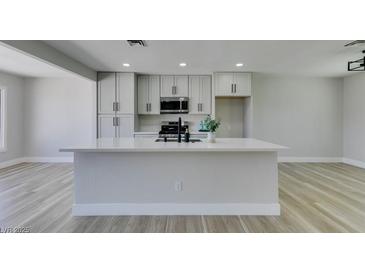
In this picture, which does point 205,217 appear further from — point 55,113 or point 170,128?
point 55,113

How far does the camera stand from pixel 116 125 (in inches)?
239

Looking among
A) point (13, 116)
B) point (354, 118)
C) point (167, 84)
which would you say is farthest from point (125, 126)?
point (354, 118)

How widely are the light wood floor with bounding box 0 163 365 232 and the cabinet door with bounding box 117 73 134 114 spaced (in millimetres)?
2176

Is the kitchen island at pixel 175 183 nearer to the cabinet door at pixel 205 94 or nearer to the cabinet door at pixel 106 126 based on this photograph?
the cabinet door at pixel 106 126

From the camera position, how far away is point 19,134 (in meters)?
6.64

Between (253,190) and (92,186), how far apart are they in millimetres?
2091

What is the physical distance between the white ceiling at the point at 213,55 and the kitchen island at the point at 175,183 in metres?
1.82

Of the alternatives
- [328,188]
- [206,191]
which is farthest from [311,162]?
[206,191]

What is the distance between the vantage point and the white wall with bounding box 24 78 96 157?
6.74 m

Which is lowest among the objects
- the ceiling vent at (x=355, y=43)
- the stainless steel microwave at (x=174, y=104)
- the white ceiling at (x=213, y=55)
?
the stainless steel microwave at (x=174, y=104)

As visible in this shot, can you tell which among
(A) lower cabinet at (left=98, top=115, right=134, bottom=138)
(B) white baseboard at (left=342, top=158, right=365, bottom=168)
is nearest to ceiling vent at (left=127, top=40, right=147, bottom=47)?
(A) lower cabinet at (left=98, top=115, right=134, bottom=138)

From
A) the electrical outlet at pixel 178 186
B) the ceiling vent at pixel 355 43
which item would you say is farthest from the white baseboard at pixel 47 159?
the ceiling vent at pixel 355 43

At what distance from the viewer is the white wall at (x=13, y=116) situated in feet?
20.3

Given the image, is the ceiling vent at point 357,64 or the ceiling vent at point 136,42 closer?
the ceiling vent at point 136,42
